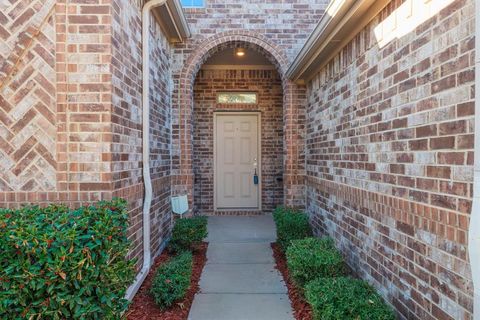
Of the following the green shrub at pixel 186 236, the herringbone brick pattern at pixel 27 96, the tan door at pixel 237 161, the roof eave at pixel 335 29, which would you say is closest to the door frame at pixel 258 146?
the tan door at pixel 237 161

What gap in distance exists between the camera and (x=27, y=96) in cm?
294

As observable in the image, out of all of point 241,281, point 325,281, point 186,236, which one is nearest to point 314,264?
point 325,281

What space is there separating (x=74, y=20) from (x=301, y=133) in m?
4.30

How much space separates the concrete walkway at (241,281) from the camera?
11.1 feet

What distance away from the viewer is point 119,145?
3238 millimetres

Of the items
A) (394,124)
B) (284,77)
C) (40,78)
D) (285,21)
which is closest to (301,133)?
(284,77)

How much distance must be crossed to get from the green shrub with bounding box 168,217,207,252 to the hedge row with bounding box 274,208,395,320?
1182 mm

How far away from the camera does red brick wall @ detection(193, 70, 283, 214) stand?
793 cm

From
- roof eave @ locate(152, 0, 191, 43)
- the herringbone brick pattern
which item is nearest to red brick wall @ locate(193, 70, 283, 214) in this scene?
roof eave @ locate(152, 0, 191, 43)

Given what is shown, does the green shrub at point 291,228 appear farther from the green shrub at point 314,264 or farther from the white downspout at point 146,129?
the white downspout at point 146,129

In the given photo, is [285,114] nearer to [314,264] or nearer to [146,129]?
[146,129]

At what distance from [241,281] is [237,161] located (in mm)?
4174

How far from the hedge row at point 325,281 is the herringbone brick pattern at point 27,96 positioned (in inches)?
93.0

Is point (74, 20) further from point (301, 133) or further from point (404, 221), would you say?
point (301, 133)
